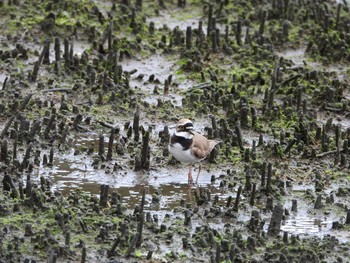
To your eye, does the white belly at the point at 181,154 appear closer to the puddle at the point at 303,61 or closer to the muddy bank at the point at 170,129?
the muddy bank at the point at 170,129

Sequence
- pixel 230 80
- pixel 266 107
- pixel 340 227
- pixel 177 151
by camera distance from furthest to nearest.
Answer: pixel 230 80, pixel 266 107, pixel 177 151, pixel 340 227

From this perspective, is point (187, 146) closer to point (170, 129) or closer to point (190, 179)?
point (190, 179)

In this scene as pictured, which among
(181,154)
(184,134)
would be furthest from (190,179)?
(184,134)

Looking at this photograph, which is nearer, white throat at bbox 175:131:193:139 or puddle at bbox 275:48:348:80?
white throat at bbox 175:131:193:139

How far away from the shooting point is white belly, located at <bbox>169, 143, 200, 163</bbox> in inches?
496

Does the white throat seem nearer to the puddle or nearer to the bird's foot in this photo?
the bird's foot

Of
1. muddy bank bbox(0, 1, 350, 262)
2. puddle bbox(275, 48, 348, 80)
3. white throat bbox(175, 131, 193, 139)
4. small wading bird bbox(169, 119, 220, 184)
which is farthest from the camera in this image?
puddle bbox(275, 48, 348, 80)

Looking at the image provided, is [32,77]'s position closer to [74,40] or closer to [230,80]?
[74,40]

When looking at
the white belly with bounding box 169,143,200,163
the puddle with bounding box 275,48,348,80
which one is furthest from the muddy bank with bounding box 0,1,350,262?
the white belly with bounding box 169,143,200,163

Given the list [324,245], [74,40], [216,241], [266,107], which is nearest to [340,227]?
[324,245]

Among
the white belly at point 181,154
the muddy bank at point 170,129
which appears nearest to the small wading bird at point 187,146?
the white belly at point 181,154

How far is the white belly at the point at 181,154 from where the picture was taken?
12.6 metres

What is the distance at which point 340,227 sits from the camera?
11.5 meters

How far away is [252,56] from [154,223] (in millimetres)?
6622
